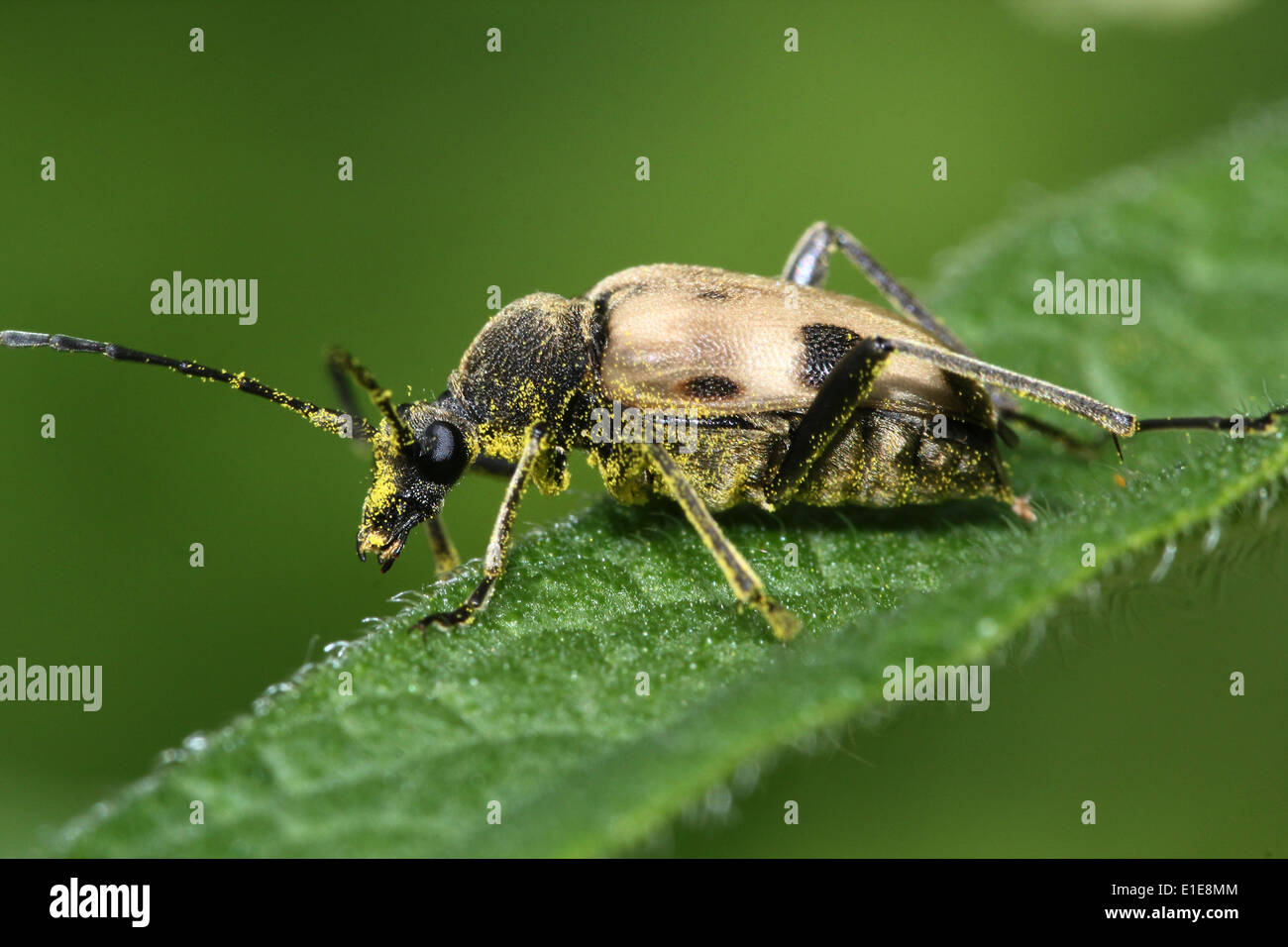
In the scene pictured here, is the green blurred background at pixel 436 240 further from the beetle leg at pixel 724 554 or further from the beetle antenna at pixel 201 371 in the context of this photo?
the beetle leg at pixel 724 554

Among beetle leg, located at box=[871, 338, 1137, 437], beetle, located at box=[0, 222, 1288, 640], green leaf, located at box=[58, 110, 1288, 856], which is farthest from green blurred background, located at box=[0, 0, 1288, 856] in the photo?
green leaf, located at box=[58, 110, 1288, 856]

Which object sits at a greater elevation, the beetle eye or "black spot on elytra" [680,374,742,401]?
"black spot on elytra" [680,374,742,401]

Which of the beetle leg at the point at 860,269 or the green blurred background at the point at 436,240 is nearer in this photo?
the beetle leg at the point at 860,269

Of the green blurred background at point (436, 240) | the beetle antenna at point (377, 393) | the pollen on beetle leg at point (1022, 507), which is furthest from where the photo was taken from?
the green blurred background at point (436, 240)

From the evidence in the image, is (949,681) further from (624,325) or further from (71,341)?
(71,341)

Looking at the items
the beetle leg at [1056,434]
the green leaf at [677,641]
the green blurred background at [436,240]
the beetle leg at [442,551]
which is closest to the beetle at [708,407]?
the beetle leg at [1056,434]

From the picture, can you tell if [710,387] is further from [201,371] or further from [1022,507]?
[201,371]

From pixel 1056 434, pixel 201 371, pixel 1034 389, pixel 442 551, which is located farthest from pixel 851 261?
pixel 201 371

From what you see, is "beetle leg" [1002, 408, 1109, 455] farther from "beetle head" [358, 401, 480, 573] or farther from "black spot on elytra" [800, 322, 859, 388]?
"beetle head" [358, 401, 480, 573]
